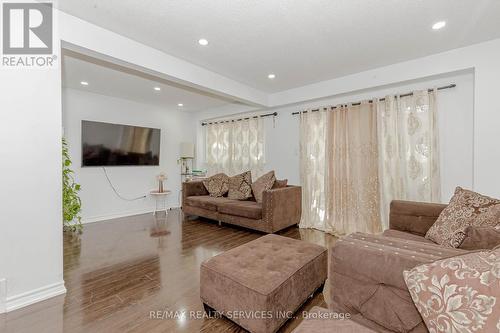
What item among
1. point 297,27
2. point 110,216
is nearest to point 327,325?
point 297,27

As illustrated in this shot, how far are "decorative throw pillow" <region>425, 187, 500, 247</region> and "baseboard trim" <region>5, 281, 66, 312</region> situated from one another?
322 centimetres

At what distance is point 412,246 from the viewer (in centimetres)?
131

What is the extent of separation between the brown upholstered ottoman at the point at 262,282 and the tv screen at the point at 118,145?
3.89m

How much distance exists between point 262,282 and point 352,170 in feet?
9.16

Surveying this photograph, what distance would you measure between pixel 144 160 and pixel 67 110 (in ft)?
5.38

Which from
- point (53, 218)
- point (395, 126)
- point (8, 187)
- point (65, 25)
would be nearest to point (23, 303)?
point (53, 218)

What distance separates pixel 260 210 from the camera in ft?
12.0

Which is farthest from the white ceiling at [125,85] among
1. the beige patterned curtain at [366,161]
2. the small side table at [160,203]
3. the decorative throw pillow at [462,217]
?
the decorative throw pillow at [462,217]

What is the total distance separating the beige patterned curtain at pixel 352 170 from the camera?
3.51 metres

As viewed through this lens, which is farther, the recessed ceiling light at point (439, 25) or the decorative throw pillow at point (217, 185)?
the decorative throw pillow at point (217, 185)

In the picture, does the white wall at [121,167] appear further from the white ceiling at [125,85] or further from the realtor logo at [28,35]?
the realtor logo at [28,35]

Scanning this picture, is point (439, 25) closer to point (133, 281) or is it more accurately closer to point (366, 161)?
point (366, 161)

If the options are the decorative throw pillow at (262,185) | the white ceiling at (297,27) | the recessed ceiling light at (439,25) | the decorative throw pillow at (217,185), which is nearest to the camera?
the white ceiling at (297,27)

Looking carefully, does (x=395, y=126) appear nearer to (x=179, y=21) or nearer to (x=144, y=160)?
(x=179, y=21)
